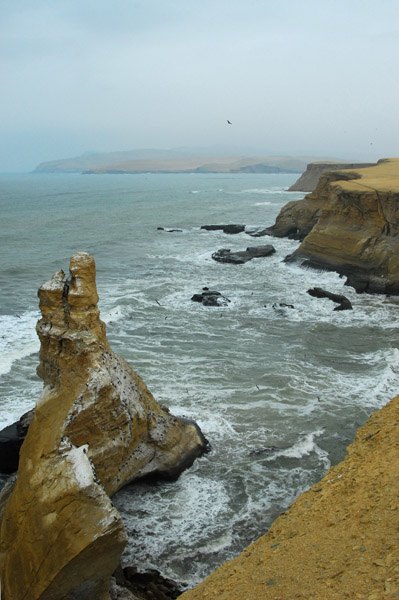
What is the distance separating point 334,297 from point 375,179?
422 inches

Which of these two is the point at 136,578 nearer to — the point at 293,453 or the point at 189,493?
the point at 189,493

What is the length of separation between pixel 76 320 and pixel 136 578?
4215mm

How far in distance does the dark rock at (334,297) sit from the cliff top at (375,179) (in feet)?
21.8

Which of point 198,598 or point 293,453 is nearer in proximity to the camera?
point 198,598

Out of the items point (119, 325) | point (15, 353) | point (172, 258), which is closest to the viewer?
point (15, 353)

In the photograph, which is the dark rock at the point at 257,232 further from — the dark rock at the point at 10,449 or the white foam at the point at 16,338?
the dark rock at the point at 10,449

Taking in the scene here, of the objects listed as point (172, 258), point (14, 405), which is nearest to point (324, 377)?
point (14, 405)

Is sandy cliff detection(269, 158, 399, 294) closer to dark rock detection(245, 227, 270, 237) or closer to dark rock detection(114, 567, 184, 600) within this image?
dark rock detection(245, 227, 270, 237)

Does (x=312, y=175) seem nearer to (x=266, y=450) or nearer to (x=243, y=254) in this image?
(x=243, y=254)

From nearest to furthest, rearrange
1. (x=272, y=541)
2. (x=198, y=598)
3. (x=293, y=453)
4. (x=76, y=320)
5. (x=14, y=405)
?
(x=198, y=598)
(x=272, y=541)
(x=76, y=320)
(x=293, y=453)
(x=14, y=405)

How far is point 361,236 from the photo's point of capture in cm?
2847

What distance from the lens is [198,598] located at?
6527 millimetres

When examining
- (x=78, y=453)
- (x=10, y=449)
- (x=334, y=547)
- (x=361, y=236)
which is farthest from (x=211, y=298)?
(x=334, y=547)

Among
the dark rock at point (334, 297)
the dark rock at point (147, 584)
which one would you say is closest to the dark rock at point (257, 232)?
the dark rock at point (334, 297)
